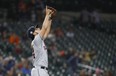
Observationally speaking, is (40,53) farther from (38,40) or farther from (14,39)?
(14,39)

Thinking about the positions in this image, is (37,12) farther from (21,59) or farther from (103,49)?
(21,59)

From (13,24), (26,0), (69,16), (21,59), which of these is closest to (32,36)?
(21,59)

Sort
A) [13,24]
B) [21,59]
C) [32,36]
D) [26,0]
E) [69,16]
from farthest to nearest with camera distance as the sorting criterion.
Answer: [69,16]
[26,0]
[13,24]
[21,59]
[32,36]

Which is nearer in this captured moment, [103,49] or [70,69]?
[70,69]

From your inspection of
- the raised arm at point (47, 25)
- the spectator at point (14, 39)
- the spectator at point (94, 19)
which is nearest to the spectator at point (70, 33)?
the spectator at point (94, 19)

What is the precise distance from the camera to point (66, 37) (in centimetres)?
1587

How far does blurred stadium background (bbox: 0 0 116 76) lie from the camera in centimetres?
1321

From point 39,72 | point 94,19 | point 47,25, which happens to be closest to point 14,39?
point 94,19

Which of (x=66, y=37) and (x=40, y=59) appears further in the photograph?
(x=66, y=37)

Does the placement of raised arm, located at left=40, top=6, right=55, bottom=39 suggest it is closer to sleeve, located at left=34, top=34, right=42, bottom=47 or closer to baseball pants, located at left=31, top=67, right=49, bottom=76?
sleeve, located at left=34, top=34, right=42, bottom=47

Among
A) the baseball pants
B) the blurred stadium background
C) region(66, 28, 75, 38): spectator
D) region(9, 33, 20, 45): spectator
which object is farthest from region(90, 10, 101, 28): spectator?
the baseball pants

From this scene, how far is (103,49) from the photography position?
622 inches

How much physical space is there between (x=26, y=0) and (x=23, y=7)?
1.86 ft

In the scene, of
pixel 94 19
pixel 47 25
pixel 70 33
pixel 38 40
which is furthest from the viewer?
pixel 94 19
